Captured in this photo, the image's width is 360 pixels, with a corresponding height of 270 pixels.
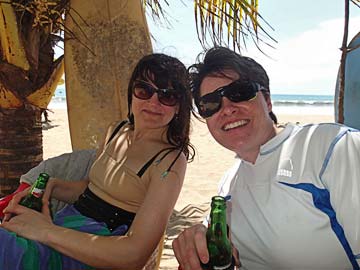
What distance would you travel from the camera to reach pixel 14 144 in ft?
11.0

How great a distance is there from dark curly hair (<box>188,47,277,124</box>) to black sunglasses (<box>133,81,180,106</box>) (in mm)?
208

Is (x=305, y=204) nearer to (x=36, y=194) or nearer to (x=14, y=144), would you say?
(x=36, y=194)

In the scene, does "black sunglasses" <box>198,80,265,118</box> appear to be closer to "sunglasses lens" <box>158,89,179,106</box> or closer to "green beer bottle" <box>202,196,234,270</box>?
"sunglasses lens" <box>158,89,179,106</box>

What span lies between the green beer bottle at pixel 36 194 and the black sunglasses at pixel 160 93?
599 mm

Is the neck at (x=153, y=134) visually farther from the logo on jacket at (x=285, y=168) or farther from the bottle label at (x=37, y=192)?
the logo on jacket at (x=285, y=168)

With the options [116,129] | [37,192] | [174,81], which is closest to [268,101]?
[174,81]

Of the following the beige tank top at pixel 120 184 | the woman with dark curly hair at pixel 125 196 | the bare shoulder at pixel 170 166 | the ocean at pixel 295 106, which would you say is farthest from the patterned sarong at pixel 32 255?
the ocean at pixel 295 106

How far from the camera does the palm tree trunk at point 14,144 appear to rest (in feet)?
11.0

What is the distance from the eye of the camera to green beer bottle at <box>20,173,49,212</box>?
214 centimetres

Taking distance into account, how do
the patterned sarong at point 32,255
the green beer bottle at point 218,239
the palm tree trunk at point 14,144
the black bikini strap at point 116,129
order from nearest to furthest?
1. the green beer bottle at point 218,239
2. the patterned sarong at point 32,255
3. the black bikini strap at point 116,129
4. the palm tree trunk at point 14,144

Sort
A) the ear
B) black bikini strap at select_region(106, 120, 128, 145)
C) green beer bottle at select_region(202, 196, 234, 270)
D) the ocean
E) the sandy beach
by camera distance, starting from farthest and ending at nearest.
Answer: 1. the ocean
2. the sandy beach
3. black bikini strap at select_region(106, 120, 128, 145)
4. the ear
5. green beer bottle at select_region(202, 196, 234, 270)

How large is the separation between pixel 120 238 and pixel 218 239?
485mm

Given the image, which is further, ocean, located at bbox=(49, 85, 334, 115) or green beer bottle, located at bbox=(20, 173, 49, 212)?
ocean, located at bbox=(49, 85, 334, 115)

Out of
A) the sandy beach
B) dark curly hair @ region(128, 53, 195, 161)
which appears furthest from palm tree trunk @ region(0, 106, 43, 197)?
dark curly hair @ region(128, 53, 195, 161)
